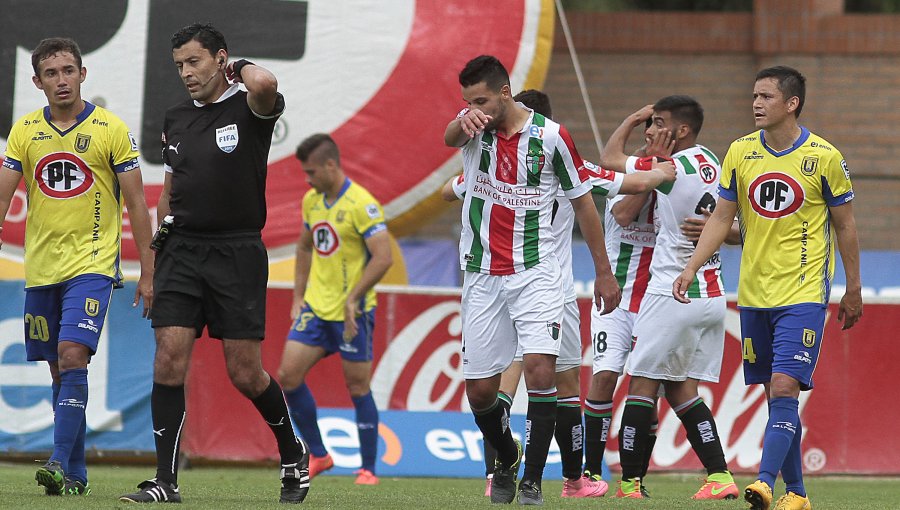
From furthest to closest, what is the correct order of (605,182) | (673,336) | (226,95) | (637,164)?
1. (673,336)
2. (637,164)
3. (605,182)
4. (226,95)

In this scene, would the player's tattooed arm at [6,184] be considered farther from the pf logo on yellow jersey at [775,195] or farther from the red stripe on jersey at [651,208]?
the pf logo on yellow jersey at [775,195]

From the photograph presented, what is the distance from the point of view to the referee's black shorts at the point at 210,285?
254 inches

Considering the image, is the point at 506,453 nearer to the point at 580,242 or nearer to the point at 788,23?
the point at 580,242

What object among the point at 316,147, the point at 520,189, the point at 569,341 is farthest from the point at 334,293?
the point at 520,189

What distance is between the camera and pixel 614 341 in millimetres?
8477

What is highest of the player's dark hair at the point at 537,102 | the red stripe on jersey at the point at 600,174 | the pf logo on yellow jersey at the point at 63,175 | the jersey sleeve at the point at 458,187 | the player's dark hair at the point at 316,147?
the player's dark hair at the point at 537,102

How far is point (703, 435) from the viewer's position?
820 centimetres

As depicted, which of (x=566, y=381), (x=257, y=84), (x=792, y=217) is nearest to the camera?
(x=257, y=84)

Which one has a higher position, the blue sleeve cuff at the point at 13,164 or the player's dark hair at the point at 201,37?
the player's dark hair at the point at 201,37

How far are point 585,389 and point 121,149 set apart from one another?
4.86 metres

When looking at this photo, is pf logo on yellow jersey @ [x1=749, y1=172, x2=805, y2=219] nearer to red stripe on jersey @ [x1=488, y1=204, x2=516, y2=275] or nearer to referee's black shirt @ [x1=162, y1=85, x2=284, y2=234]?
red stripe on jersey @ [x1=488, y1=204, x2=516, y2=275]

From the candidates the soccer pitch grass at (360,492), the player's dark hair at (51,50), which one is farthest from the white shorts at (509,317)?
the player's dark hair at (51,50)

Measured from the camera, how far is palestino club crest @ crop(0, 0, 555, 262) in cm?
1175

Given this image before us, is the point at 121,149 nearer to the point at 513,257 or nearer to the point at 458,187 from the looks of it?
the point at 458,187
